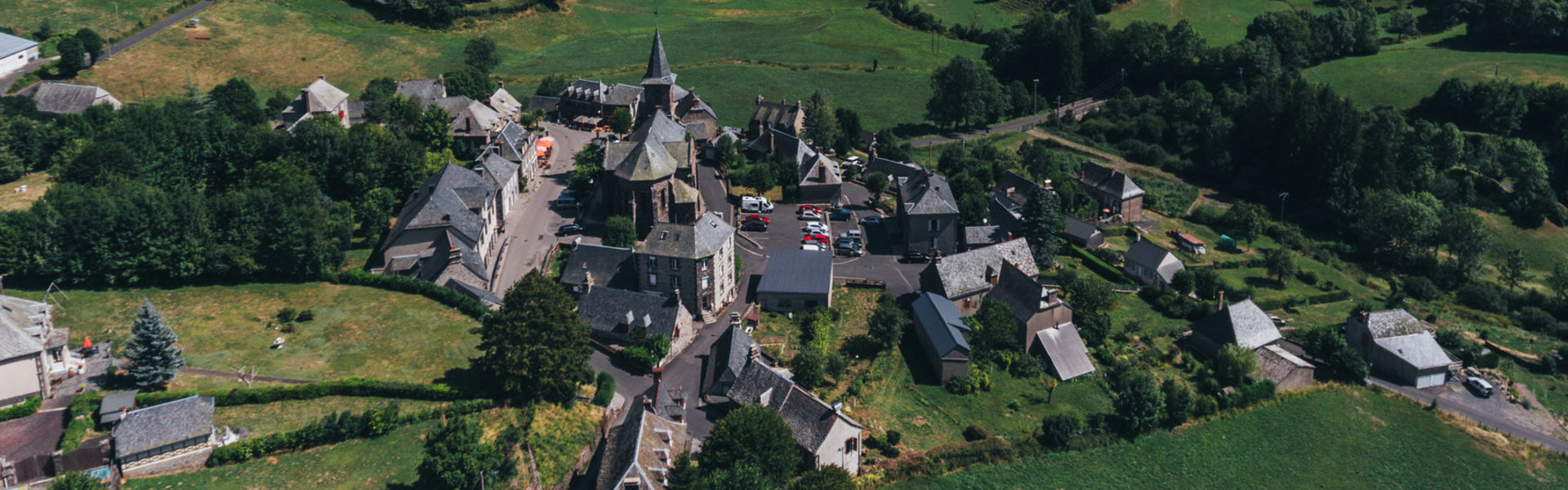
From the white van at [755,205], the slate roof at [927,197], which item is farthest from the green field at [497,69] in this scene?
the slate roof at [927,197]

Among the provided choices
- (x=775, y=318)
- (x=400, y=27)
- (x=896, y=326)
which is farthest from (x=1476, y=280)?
(x=400, y=27)

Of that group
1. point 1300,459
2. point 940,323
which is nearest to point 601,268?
point 940,323

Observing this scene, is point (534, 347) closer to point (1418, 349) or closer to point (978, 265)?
point (978, 265)

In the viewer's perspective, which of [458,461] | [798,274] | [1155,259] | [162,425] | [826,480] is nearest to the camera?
[458,461]

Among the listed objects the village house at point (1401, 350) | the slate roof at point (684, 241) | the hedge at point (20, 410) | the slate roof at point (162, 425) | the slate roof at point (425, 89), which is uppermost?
the slate roof at point (684, 241)

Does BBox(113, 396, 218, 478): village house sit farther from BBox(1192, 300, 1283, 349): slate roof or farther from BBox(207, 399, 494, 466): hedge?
BBox(1192, 300, 1283, 349): slate roof

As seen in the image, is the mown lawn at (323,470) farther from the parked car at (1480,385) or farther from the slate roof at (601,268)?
the parked car at (1480,385)
